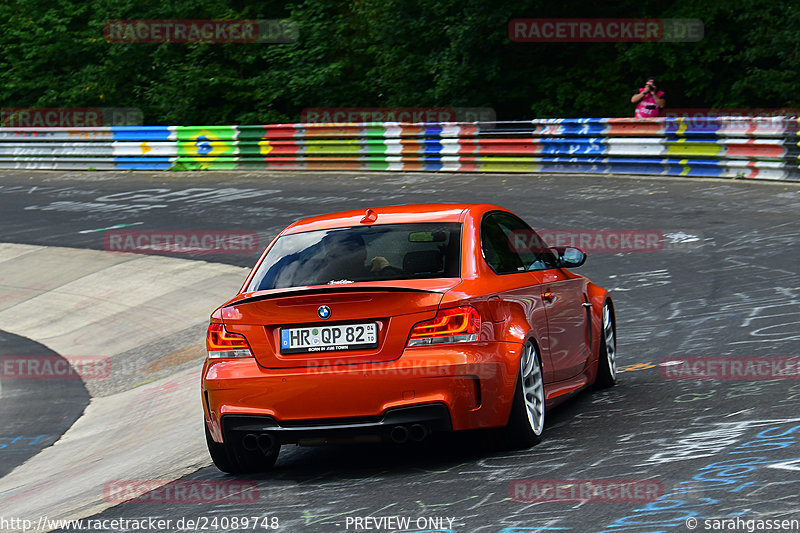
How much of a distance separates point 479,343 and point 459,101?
2539 cm

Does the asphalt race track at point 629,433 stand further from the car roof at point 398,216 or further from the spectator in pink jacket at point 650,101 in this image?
the spectator in pink jacket at point 650,101

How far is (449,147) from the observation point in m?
25.8

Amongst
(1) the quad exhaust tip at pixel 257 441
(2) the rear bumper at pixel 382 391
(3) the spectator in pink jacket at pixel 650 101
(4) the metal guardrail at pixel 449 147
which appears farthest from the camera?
(3) the spectator in pink jacket at pixel 650 101

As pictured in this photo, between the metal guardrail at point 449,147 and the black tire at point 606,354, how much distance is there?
11869mm

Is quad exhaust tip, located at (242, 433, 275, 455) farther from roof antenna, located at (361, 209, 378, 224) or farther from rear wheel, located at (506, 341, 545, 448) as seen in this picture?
roof antenna, located at (361, 209, 378, 224)

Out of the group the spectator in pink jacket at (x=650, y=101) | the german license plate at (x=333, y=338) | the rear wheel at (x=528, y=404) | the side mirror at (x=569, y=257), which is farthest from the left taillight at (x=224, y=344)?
the spectator in pink jacket at (x=650, y=101)

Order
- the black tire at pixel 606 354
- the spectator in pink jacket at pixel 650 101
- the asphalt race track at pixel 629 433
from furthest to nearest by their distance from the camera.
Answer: the spectator in pink jacket at pixel 650 101, the black tire at pixel 606 354, the asphalt race track at pixel 629 433

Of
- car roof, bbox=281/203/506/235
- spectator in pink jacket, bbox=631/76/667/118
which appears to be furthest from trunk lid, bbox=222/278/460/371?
spectator in pink jacket, bbox=631/76/667/118

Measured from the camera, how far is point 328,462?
713 cm

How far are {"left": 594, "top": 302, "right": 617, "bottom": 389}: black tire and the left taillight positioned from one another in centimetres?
289

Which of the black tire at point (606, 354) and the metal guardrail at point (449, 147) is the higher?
the metal guardrail at point (449, 147)

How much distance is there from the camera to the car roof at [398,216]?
7.23 metres

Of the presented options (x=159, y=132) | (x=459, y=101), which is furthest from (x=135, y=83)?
(x=459, y=101)

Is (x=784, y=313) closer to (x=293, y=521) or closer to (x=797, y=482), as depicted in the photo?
(x=797, y=482)
